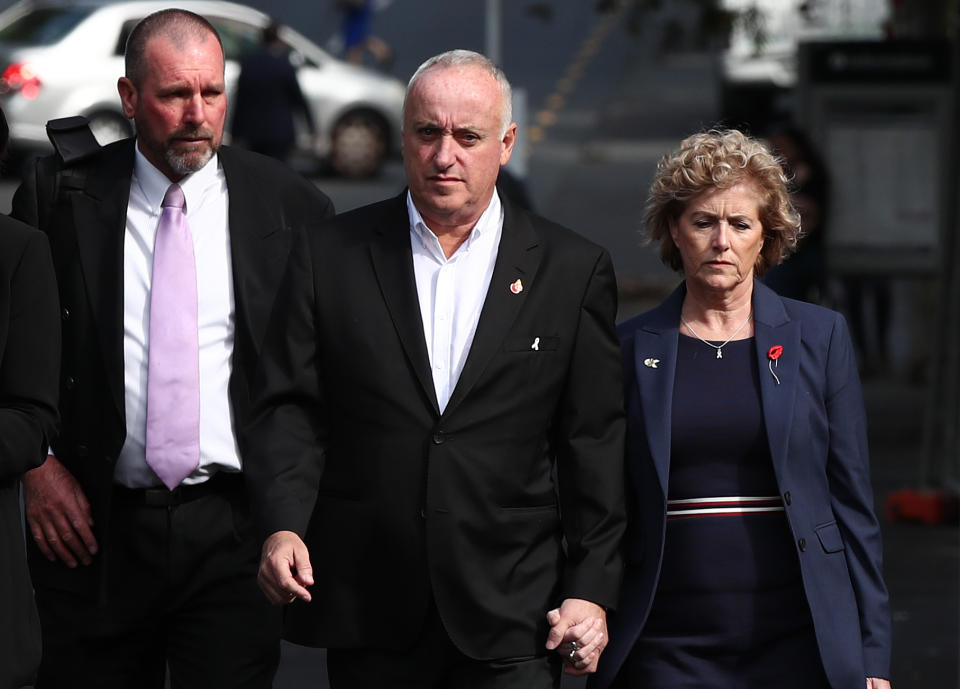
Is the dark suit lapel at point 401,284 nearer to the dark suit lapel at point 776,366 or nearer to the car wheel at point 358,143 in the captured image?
the dark suit lapel at point 776,366

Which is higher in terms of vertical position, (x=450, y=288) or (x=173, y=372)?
(x=450, y=288)

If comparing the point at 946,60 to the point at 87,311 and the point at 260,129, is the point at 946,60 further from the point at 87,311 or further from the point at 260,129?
the point at 87,311

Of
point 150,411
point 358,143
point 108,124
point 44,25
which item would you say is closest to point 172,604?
point 150,411

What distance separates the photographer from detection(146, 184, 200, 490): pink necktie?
14.7ft

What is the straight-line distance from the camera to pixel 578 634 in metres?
4.09

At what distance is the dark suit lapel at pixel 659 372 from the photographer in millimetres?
4266

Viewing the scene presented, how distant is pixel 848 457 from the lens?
436 cm

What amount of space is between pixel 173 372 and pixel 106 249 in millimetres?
329

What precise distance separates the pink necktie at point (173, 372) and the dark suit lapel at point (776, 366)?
126 centimetres

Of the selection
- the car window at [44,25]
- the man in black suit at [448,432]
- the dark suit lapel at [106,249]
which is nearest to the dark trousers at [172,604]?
the dark suit lapel at [106,249]

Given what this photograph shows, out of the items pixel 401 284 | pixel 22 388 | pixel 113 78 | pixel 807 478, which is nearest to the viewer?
pixel 22 388

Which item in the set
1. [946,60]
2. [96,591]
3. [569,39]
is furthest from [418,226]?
[569,39]

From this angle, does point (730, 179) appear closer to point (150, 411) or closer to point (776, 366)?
point (776, 366)

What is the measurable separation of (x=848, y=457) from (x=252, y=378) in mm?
1336
